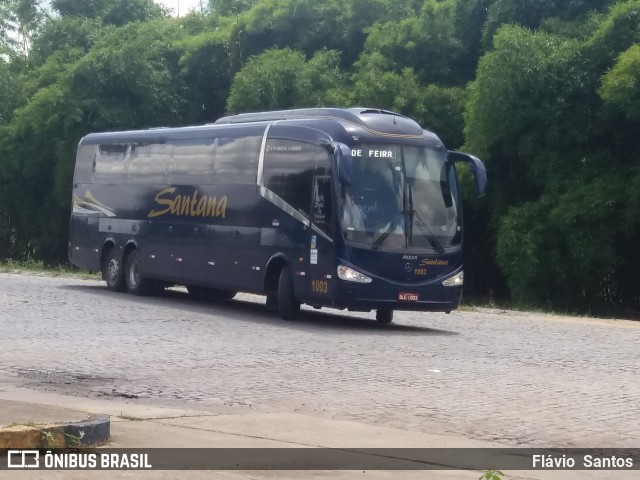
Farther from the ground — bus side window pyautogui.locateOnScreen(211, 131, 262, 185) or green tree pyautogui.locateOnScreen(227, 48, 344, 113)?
green tree pyautogui.locateOnScreen(227, 48, 344, 113)

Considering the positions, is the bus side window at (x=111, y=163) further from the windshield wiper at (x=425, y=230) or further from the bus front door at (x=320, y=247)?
the windshield wiper at (x=425, y=230)

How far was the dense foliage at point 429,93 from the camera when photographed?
3053 centimetres

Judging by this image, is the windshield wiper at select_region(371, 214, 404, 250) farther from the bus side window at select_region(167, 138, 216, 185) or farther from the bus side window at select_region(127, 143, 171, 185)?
the bus side window at select_region(127, 143, 171, 185)

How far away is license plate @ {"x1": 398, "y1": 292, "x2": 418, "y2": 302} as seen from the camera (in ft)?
65.8

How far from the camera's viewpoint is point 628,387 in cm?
1370

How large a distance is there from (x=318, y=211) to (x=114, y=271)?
881 centimetres

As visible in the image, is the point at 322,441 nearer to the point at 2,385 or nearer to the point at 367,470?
the point at 367,470

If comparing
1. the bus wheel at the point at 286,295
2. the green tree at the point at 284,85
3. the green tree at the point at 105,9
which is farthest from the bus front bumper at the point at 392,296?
the green tree at the point at 105,9

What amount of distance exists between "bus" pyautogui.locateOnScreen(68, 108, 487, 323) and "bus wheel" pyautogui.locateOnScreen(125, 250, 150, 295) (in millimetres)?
878

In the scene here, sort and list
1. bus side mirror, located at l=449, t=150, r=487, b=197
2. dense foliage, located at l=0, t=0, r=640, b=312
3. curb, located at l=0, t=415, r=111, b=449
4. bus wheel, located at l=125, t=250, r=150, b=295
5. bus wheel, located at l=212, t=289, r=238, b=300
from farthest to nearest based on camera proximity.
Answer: dense foliage, located at l=0, t=0, r=640, b=312 < bus wheel, located at l=212, t=289, r=238, b=300 < bus wheel, located at l=125, t=250, r=150, b=295 < bus side mirror, located at l=449, t=150, r=487, b=197 < curb, located at l=0, t=415, r=111, b=449


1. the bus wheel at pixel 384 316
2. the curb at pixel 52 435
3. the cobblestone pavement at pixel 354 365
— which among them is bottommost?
the curb at pixel 52 435

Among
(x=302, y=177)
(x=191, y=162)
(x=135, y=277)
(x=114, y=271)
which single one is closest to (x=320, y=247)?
(x=302, y=177)

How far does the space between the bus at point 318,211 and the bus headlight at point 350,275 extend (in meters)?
0.02

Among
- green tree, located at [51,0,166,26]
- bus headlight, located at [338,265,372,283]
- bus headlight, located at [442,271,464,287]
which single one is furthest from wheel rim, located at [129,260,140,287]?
green tree, located at [51,0,166,26]
